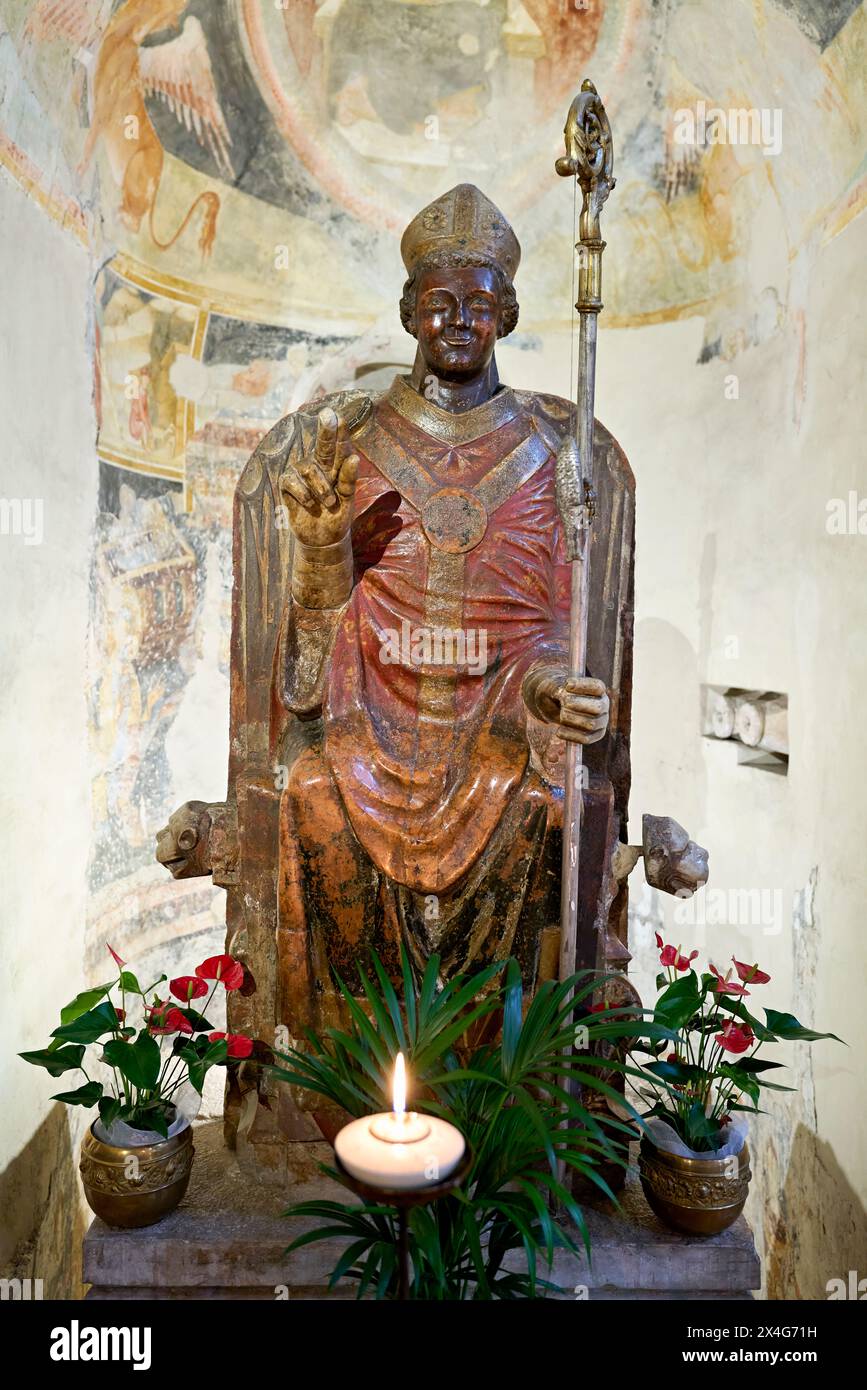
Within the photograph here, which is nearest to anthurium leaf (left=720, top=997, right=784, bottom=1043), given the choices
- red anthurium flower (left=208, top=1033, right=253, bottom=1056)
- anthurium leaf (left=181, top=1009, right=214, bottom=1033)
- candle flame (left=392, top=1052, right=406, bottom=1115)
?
red anthurium flower (left=208, top=1033, right=253, bottom=1056)

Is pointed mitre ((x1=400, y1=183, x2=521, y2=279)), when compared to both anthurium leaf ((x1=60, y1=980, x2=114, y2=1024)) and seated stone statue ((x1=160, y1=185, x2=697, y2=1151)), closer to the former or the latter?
seated stone statue ((x1=160, y1=185, x2=697, y2=1151))

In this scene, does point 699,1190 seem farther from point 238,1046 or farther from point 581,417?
point 581,417

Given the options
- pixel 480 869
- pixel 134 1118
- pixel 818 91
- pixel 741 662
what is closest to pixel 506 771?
pixel 480 869

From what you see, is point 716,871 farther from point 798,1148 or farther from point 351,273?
point 351,273

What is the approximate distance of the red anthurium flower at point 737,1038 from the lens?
8.93ft

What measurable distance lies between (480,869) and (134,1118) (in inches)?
43.1

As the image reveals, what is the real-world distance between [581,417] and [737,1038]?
5.34 ft

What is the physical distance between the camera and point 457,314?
310 cm

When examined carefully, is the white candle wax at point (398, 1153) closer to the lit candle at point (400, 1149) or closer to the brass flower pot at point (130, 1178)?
the lit candle at point (400, 1149)

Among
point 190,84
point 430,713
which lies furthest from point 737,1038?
point 190,84

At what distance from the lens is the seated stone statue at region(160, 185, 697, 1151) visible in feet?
9.46

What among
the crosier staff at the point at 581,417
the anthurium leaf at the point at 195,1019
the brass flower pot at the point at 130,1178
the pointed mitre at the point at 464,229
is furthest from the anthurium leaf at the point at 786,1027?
the pointed mitre at the point at 464,229

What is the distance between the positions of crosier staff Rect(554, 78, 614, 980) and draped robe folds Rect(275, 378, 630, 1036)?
260 millimetres
